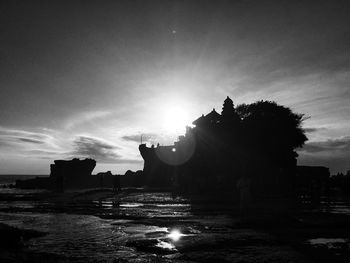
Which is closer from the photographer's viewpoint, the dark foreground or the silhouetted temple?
the dark foreground

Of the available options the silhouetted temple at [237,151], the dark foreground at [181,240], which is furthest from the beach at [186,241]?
the silhouetted temple at [237,151]

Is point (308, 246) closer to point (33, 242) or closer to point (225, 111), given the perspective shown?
point (33, 242)

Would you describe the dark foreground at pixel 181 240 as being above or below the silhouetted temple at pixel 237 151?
below

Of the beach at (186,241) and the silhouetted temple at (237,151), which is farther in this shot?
the silhouetted temple at (237,151)

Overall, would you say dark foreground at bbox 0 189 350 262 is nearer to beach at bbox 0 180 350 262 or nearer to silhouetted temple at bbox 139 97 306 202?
beach at bbox 0 180 350 262

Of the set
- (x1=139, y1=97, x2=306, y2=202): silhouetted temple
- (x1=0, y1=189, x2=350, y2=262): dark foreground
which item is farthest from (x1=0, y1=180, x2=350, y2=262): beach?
(x1=139, y1=97, x2=306, y2=202): silhouetted temple

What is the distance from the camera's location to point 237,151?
4425 cm

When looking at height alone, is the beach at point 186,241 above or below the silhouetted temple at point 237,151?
below

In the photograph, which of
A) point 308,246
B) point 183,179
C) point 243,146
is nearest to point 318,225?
point 308,246

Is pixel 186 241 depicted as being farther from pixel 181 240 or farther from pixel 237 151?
pixel 237 151

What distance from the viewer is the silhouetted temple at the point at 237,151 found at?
1725 inches

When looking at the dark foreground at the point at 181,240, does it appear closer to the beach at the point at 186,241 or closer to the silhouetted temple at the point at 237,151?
the beach at the point at 186,241

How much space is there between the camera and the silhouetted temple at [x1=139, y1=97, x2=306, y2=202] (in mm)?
43812

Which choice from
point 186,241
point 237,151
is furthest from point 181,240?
point 237,151
